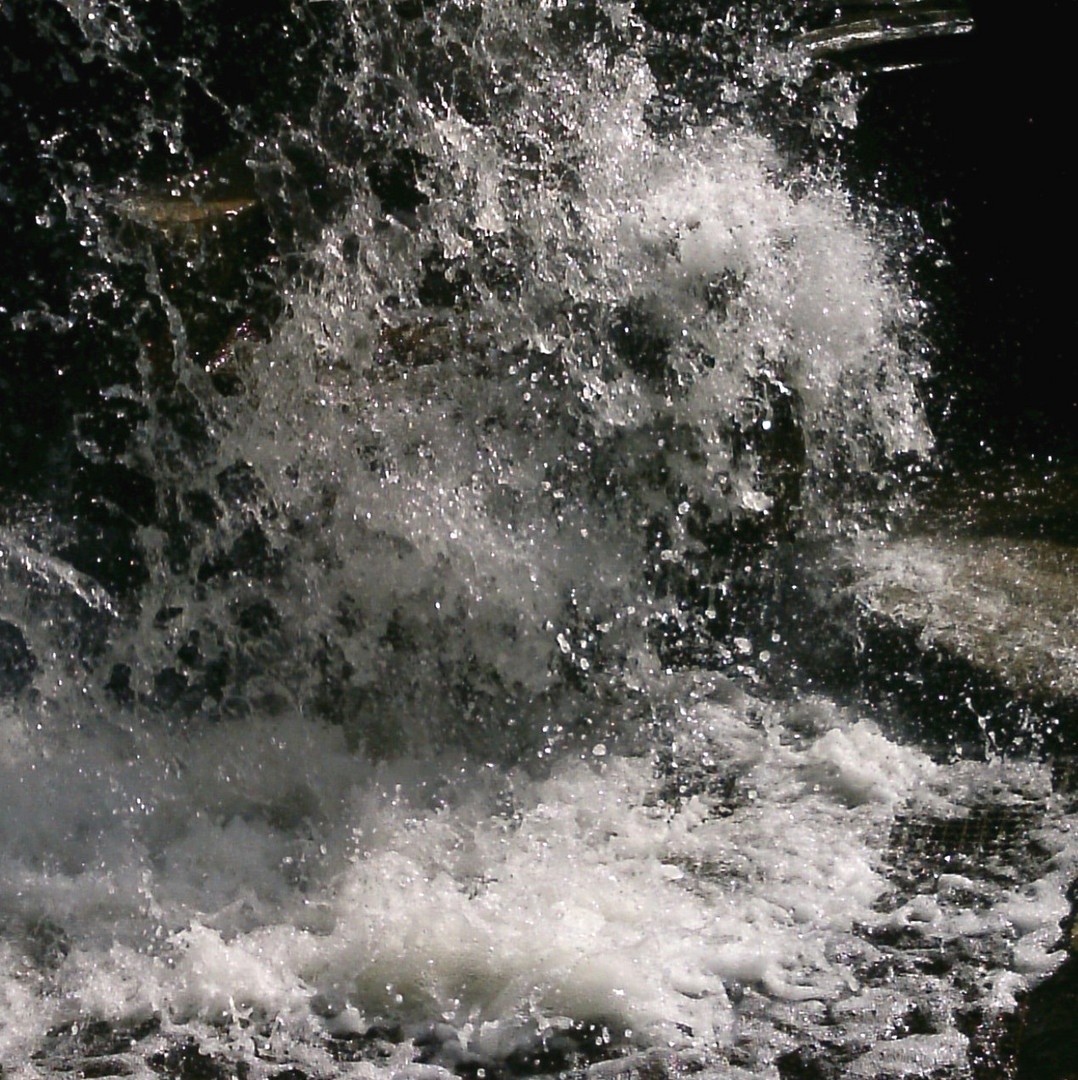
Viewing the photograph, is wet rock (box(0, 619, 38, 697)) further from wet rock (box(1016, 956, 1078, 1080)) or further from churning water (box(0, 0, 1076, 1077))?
wet rock (box(1016, 956, 1078, 1080))

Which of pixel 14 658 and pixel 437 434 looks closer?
pixel 437 434

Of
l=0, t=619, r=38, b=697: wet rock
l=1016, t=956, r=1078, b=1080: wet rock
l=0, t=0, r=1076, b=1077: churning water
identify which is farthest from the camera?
l=0, t=619, r=38, b=697: wet rock

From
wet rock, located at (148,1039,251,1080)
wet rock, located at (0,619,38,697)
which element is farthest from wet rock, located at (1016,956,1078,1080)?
wet rock, located at (0,619,38,697)

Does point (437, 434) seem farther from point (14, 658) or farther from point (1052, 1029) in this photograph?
point (1052, 1029)

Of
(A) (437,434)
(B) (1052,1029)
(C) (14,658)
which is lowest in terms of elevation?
(B) (1052,1029)

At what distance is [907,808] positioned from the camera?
302cm

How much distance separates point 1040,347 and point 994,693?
3.94 feet

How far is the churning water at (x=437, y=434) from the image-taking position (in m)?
3.29

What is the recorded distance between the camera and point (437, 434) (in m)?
3.47

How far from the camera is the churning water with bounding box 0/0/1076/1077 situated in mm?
3287

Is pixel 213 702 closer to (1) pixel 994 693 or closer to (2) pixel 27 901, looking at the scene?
(2) pixel 27 901

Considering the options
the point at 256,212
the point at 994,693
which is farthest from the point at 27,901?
the point at 994,693

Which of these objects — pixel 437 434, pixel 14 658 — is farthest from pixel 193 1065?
pixel 437 434

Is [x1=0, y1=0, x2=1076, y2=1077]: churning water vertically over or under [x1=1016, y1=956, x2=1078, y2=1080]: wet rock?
over
